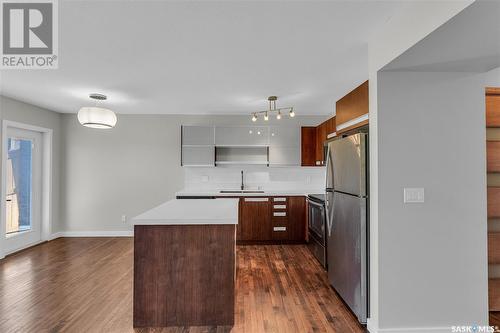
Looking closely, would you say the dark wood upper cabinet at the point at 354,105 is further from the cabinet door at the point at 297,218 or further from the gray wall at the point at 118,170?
the gray wall at the point at 118,170

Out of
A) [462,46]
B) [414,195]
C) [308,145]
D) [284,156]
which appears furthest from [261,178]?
[462,46]

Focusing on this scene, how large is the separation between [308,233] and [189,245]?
272 centimetres

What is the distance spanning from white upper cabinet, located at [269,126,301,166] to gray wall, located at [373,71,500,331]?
10.1 ft

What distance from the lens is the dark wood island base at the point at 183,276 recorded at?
2.24m

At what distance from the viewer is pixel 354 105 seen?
265 cm

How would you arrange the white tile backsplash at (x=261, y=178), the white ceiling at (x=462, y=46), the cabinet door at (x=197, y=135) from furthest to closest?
the white tile backsplash at (x=261, y=178), the cabinet door at (x=197, y=135), the white ceiling at (x=462, y=46)

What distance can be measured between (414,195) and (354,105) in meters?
1.03

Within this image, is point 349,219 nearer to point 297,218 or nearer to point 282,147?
point 297,218

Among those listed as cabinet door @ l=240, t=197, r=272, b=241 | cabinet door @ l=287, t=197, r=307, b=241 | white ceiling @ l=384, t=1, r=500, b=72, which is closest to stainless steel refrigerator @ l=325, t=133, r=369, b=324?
white ceiling @ l=384, t=1, r=500, b=72

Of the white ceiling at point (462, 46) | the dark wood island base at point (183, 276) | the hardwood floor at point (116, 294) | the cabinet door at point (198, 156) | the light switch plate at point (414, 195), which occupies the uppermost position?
the white ceiling at point (462, 46)

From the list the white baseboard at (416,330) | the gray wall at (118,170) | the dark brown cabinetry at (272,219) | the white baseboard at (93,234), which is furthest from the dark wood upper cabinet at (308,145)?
the white baseboard at (93,234)

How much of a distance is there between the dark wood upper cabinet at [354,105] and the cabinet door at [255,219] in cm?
217

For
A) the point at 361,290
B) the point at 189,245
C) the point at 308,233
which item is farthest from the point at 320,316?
the point at 308,233

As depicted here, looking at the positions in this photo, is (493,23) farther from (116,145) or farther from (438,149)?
(116,145)
